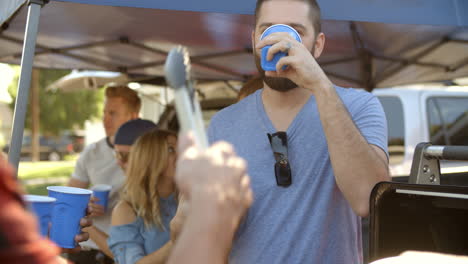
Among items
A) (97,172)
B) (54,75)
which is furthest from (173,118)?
(54,75)

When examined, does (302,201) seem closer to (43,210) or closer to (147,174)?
(43,210)

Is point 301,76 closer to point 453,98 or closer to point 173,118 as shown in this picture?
point 173,118

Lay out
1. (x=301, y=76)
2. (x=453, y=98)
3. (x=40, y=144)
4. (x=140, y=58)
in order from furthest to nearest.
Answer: (x=40, y=144), (x=453, y=98), (x=140, y=58), (x=301, y=76)

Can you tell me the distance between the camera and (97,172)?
369 cm

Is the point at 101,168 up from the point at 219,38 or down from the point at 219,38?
down

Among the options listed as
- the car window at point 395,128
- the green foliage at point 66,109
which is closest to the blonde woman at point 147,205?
the car window at point 395,128

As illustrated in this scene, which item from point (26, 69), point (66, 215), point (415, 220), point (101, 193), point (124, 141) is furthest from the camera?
point (124, 141)

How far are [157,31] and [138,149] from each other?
1253 millimetres

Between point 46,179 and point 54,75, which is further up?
point 54,75

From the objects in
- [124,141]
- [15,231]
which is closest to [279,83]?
[15,231]

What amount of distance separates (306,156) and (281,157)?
90mm

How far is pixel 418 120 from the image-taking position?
5.59m

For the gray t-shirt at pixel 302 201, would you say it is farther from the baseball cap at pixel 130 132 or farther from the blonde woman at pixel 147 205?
the baseball cap at pixel 130 132

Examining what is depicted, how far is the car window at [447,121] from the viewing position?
561 cm
